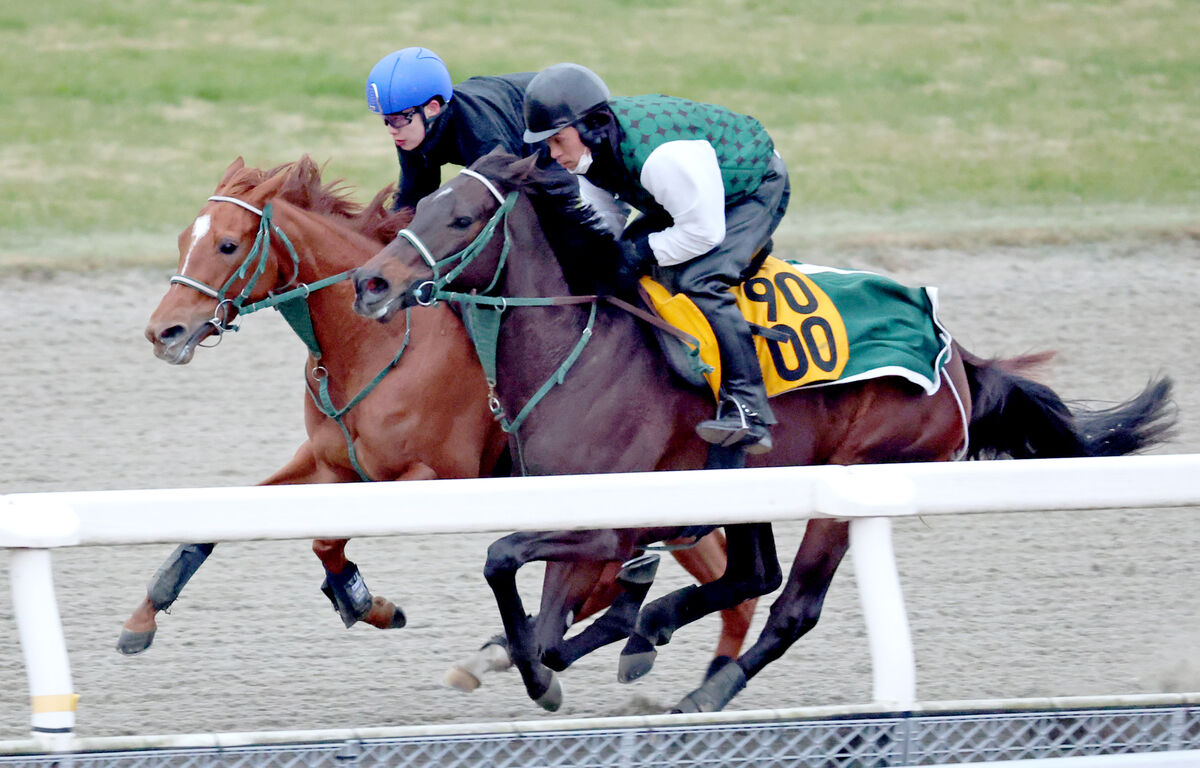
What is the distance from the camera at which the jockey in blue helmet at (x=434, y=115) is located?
14.3 ft

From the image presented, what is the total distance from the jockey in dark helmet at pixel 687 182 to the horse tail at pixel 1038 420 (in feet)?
3.09

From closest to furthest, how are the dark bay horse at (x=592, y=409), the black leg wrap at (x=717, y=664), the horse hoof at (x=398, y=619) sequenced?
the dark bay horse at (x=592, y=409) < the black leg wrap at (x=717, y=664) < the horse hoof at (x=398, y=619)

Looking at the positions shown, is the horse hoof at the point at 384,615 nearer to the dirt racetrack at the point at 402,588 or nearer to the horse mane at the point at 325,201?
the dirt racetrack at the point at 402,588

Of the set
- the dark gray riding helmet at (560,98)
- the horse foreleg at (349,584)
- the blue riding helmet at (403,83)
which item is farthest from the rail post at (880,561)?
the blue riding helmet at (403,83)

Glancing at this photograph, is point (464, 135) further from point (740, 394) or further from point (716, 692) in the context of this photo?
point (716, 692)

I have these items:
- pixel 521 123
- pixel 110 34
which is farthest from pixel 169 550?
pixel 110 34

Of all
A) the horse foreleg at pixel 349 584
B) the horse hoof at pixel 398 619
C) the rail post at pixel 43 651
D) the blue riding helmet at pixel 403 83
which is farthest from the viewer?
the horse hoof at pixel 398 619

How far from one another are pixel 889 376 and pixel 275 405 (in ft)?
11.5

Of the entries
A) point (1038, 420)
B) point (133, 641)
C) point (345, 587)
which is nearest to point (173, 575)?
point (133, 641)

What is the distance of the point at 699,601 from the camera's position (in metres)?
4.07

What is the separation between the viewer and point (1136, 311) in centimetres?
775

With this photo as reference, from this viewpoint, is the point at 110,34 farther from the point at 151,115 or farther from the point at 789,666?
the point at 789,666

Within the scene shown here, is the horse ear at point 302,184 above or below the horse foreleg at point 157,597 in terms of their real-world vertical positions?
above

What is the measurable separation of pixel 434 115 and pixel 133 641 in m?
1.72
